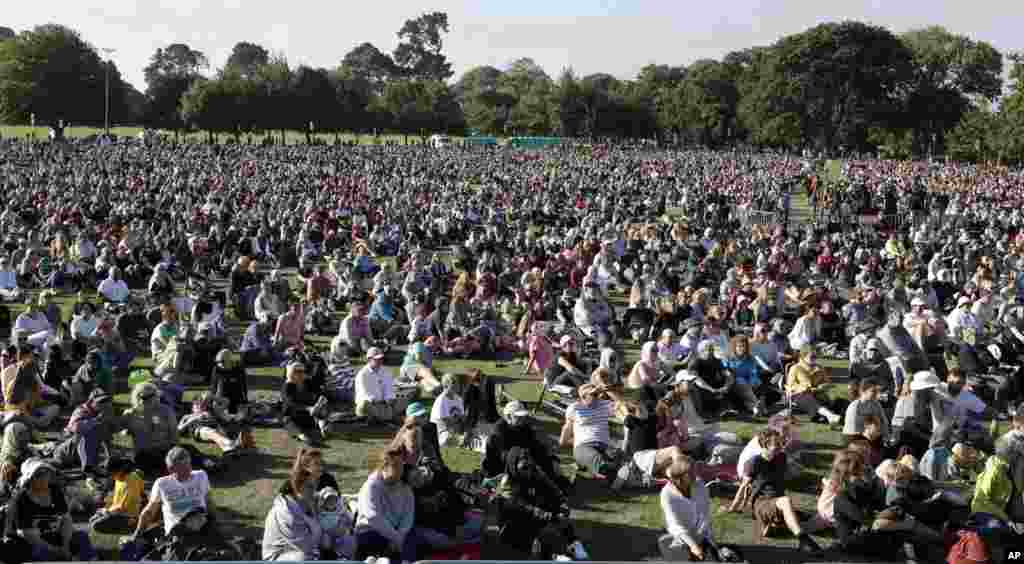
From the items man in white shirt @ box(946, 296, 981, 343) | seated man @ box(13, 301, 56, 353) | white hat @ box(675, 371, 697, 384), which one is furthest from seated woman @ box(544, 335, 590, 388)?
seated man @ box(13, 301, 56, 353)

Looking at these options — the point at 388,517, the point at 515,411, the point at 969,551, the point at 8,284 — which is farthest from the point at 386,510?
the point at 8,284

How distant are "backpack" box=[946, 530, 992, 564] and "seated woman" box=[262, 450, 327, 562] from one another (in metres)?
4.52

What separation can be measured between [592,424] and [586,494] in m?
0.73

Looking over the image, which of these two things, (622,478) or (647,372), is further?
(647,372)

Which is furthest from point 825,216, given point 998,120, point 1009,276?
point 998,120

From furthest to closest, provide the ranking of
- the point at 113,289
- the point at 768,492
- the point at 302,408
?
1. the point at 113,289
2. the point at 302,408
3. the point at 768,492

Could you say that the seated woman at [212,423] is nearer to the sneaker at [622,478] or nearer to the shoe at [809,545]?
the sneaker at [622,478]

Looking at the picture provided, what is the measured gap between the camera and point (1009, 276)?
17797 millimetres

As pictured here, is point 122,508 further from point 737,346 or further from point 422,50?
point 422,50

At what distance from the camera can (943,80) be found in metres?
96.6

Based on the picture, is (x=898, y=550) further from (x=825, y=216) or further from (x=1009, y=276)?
(x=825, y=216)

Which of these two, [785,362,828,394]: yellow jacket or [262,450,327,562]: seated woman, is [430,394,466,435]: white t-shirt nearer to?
[262,450,327,562]: seated woman

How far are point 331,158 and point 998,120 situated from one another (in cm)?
4719

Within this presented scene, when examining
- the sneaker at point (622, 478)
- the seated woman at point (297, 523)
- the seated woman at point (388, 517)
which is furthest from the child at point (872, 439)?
the seated woman at point (297, 523)
